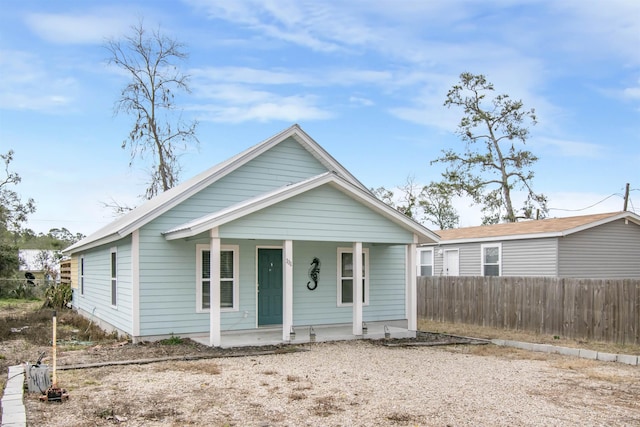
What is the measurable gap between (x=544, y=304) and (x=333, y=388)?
9134 mm

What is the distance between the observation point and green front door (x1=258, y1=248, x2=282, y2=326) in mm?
14070

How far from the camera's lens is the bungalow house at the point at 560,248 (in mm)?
17438

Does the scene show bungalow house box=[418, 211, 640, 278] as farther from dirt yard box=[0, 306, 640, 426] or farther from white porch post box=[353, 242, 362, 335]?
white porch post box=[353, 242, 362, 335]

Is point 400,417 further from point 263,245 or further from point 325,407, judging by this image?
point 263,245

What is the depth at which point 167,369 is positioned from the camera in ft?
31.0

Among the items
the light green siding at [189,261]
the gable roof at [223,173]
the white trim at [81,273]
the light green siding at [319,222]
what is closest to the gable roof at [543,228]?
the gable roof at [223,173]

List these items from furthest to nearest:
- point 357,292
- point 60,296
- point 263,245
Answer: point 60,296 < point 263,245 < point 357,292

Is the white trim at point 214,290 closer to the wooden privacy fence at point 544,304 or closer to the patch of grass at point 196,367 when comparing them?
the patch of grass at point 196,367

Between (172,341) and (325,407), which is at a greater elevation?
(325,407)

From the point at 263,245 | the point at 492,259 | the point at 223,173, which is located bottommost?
the point at 492,259

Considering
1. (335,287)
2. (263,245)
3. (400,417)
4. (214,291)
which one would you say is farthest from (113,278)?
(400,417)

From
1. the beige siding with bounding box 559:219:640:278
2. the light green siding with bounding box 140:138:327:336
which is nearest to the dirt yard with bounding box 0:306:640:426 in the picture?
the light green siding with bounding box 140:138:327:336

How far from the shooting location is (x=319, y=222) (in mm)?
12758

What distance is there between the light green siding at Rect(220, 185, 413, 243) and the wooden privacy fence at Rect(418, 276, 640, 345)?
14.0ft
